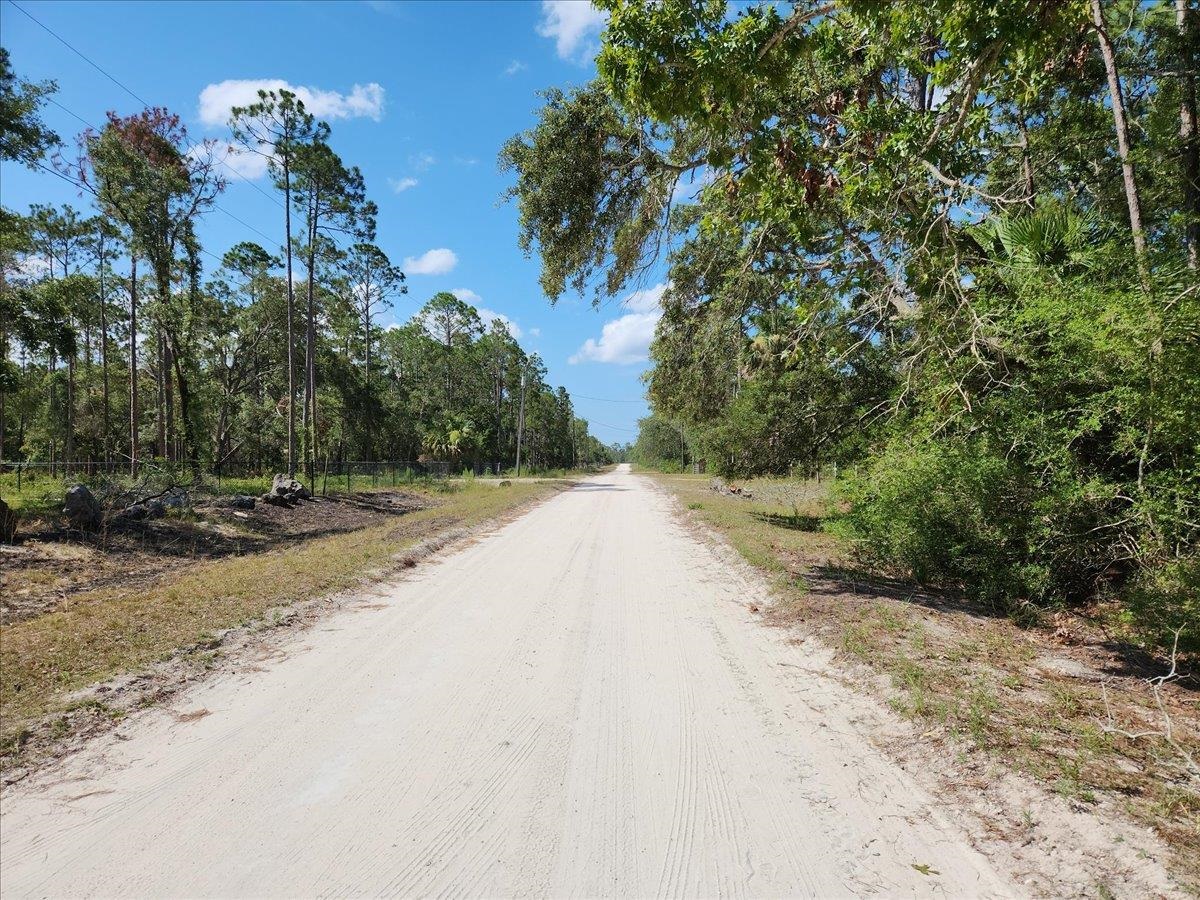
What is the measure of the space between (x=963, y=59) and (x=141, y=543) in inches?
561

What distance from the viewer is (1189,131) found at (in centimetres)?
682

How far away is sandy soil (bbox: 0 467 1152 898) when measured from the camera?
2391 millimetres

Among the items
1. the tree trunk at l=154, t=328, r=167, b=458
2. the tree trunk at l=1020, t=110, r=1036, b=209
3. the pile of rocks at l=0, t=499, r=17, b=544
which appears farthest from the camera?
the tree trunk at l=154, t=328, r=167, b=458

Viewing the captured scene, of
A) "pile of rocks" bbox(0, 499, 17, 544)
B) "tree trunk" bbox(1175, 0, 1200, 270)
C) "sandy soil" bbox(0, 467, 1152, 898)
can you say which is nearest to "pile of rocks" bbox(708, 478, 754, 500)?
"tree trunk" bbox(1175, 0, 1200, 270)

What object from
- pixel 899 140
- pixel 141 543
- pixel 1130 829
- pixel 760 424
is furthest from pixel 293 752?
pixel 760 424

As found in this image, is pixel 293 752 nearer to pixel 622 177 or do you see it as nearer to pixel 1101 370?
pixel 1101 370

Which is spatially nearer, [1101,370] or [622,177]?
[1101,370]

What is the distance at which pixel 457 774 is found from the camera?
3102mm

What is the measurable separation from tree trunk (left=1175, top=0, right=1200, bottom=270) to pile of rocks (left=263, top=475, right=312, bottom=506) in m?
20.9

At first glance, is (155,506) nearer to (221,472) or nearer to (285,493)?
(285,493)

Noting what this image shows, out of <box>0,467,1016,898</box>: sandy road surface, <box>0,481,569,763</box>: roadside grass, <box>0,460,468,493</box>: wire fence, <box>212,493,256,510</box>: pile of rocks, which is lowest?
<box>0,467,1016,898</box>: sandy road surface

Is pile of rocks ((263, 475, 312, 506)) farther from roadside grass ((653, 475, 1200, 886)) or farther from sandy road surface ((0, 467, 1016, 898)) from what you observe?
→ roadside grass ((653, 475, 1200, 886))

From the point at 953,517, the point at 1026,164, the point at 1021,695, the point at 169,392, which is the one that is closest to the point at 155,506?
the point at 953,517

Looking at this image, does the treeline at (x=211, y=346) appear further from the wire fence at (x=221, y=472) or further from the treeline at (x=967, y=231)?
the treeline at (x=967, y=231)
